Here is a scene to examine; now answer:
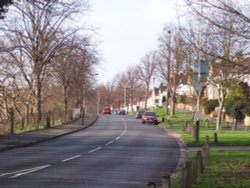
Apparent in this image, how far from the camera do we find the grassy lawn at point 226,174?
12227mm

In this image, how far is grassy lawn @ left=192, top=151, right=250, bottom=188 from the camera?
40.1 ft

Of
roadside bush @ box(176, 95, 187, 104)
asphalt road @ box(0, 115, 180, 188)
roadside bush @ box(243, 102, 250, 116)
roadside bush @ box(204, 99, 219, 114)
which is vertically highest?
roadside bush @ box(176, 95, 187, 104)

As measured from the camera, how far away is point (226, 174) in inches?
566

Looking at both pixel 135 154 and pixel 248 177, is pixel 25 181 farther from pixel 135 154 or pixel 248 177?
pixel 135 154

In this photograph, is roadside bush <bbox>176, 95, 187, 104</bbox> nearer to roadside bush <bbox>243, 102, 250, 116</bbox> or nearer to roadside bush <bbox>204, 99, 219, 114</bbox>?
roadside bush <bbox>204, 99, 219, 114</bbox>

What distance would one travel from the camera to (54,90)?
207 feet

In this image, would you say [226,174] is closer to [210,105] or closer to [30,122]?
[30,122]

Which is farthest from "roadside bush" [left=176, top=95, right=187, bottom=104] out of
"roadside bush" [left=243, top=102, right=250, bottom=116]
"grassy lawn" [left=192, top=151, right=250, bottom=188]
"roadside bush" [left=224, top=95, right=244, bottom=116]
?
"grassy lawn" [left=192, top=151, right=250, bottom=188]

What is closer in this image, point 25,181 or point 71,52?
point 25,181

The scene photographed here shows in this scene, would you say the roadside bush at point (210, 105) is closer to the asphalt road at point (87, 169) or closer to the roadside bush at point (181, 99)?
the roadside bush at point (181, 99)

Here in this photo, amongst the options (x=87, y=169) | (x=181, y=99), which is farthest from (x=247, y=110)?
→ (x=181, y=99)

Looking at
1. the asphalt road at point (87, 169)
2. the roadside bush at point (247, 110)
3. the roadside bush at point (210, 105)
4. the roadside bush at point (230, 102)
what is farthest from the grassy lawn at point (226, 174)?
the roadside bush at point (210, 105)

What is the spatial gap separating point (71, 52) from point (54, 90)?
17169 millimetres

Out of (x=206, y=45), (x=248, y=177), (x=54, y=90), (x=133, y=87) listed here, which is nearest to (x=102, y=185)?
(x=248, y=177)
